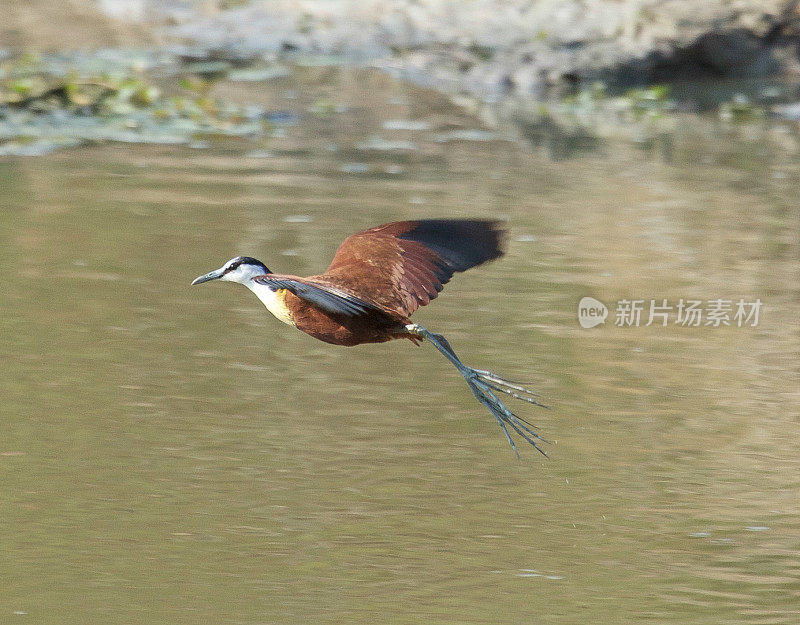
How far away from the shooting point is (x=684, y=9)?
36.9ft

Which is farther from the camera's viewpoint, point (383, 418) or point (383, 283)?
point (383, 418)

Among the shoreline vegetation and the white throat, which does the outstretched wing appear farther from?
the shoreline vegetation

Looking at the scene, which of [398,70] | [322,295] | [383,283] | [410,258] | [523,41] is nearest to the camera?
[322,295]

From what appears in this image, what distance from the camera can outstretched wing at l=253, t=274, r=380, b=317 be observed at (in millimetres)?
3008

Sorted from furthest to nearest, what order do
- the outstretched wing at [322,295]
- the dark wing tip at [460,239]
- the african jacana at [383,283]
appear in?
the dark wing tip at [460,239]
the african jacana at [383,283]
the outstretched wing at [322,295]

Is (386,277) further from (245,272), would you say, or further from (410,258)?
(245,272)

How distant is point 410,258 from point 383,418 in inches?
41.4

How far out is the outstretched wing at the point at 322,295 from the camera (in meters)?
3.01

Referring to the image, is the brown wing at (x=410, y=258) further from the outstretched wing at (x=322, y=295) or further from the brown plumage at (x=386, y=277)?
the outstretched wing at (x=322, y=295)

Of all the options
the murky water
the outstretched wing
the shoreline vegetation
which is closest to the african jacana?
the outstretched wing

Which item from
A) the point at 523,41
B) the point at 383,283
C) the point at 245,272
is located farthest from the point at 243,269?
the point at 523,41

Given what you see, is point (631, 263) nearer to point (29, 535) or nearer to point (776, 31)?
point (29, 535)

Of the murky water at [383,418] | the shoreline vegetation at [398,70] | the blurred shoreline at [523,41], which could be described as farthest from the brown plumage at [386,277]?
the blurred shoreline at [523,41]

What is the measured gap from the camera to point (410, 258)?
362 centimetres
